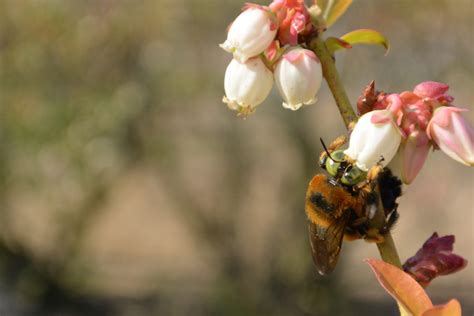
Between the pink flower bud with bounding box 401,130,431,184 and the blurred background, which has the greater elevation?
the pink flower bud with bounding box 401,130,431,184

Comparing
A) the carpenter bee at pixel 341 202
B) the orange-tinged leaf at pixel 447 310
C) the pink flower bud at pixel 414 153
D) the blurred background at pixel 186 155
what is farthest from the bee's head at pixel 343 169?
the blurred background at pixel 186 155

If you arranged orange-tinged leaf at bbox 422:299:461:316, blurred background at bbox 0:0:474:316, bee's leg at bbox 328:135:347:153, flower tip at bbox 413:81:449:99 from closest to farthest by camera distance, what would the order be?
orange-tinged leaf at bbox 422:299:461:316 < flower tip at bbox 413:81:449:99 < bee's leg at bbox 328:135:347:153 < blurred background at bbox 0:0:474:316

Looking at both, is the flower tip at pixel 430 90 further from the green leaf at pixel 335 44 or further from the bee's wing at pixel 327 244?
the bee's wing at pixel 327 244

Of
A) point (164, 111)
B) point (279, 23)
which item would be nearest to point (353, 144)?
point (279, 23)

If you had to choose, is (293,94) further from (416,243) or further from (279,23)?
(416,243)

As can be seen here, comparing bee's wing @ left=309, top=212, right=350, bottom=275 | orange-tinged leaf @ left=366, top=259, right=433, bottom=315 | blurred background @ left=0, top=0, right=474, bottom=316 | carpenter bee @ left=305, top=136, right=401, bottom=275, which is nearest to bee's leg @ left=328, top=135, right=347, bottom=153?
carpenter bee @ left=305, top=136, right=401, bottom=275

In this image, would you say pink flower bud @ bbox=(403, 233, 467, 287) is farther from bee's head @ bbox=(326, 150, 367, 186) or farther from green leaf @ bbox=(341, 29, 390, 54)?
green leaf @ bbox=(341, 29, 390, 54)

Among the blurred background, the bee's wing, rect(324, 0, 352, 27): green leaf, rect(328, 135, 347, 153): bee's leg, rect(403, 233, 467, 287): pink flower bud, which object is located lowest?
the blurred background

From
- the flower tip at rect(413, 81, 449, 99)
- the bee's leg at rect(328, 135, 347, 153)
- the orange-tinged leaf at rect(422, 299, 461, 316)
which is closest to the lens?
the orange-tinged leaf at rect(422, 299, 461, 316)
